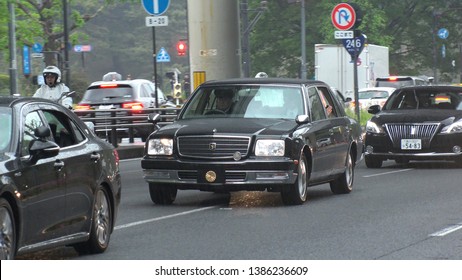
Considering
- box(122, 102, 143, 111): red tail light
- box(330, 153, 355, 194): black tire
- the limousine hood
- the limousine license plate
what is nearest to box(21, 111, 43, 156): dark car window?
the limousine hood

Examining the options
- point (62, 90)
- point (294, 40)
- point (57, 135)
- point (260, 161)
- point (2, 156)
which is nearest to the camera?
point (2, 156)

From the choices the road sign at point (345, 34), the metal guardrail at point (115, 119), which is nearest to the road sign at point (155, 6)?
the metal guardrail at point (115, 119)

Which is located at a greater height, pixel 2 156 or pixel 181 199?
pixel 2 156

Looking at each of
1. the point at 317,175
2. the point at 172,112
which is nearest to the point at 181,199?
the point at 317,175

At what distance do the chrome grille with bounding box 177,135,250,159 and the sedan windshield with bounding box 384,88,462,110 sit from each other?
1036 centimetres

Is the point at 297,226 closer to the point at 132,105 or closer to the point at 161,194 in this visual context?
the point at 161,194

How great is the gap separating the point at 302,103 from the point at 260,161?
1643 mm

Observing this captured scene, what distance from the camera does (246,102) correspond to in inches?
707

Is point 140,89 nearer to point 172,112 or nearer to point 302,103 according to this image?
point 172,112

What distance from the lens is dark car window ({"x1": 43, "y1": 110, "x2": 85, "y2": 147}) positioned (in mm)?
11688

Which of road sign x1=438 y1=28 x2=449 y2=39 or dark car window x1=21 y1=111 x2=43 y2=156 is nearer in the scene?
dark car window x1=21 y1=111 x2=43 y2=156

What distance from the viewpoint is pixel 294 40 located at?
8131 cm

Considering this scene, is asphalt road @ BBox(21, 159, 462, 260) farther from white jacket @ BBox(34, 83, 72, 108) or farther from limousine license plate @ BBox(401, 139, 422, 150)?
limousine license plate @ BBox(401, 139, 422, 150)

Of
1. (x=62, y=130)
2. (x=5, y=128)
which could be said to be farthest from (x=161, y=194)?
(x=5, y=128)
